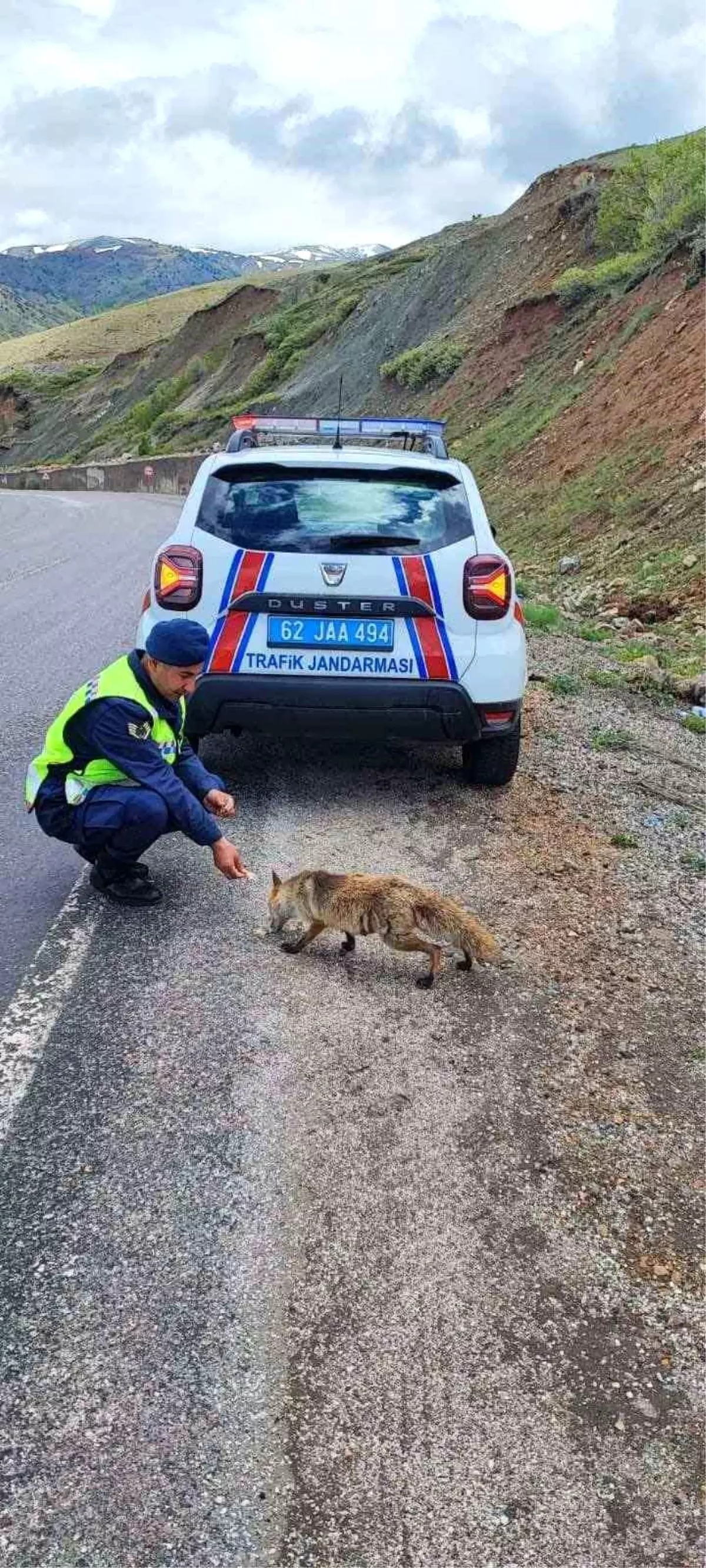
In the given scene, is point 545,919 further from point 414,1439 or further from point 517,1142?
point 414,1439

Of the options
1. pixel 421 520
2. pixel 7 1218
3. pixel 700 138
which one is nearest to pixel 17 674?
pixel 421 520

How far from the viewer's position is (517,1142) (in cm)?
311

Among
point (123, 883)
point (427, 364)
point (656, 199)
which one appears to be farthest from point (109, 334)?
point (123, 883)

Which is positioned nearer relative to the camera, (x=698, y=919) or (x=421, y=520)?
(x=698, y=919)

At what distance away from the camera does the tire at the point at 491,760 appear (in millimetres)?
5930

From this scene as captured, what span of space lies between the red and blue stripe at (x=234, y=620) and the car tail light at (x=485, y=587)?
2.99 feet

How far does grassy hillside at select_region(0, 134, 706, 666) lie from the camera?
15.2 meters

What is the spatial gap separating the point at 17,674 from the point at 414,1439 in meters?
7.24

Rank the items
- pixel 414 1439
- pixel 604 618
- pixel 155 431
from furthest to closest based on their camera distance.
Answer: pixel 155 431
pixel 604 618
pixel 414 1439

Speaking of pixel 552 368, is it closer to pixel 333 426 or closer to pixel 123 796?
pixel 333 426

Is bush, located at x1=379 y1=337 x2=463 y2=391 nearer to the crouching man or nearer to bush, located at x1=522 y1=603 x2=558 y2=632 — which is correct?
bush, located at x1=522 y1=603 x2=558 y2=632

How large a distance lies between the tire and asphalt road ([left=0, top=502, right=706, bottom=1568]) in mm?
1595

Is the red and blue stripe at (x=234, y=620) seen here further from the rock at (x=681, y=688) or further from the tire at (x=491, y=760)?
the rock at (x=681, y=688)

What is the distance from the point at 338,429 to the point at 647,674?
395 cm
